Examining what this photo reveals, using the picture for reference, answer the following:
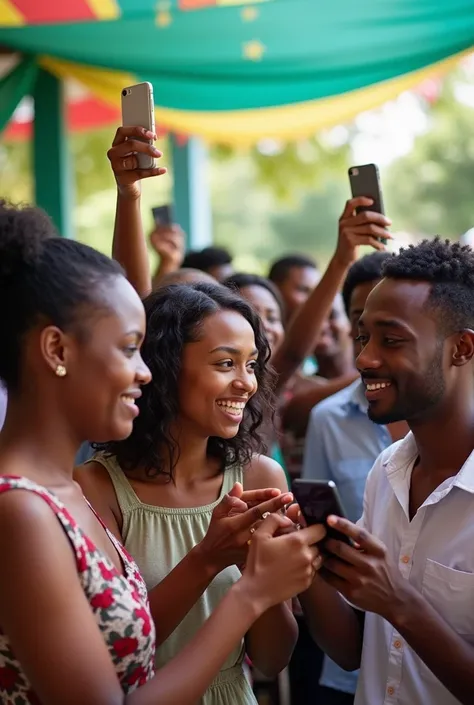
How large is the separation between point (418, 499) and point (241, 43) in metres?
3.51

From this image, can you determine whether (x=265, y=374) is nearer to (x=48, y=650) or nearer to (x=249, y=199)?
(x=48, y=650)

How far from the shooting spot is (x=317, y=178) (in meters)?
11.1

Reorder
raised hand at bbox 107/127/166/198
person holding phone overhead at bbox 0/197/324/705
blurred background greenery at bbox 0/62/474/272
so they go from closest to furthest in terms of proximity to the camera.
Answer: person holding phone overhead at bbox 0/197/324/705, raised hand at bbox 107/127/166/198, blurred background greenery at bbox 0/62/474/272

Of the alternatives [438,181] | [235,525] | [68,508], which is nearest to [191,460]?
[235,525]

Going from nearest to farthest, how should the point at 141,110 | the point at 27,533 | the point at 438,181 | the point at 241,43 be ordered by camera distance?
the point at 27,533
the point at 141,110
the point at 241,43
the point at 438,181

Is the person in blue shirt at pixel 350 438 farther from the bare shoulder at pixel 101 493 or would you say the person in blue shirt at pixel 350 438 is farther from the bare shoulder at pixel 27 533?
the bare shoulder at pixel 27 533

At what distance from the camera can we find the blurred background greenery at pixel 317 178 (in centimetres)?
1110

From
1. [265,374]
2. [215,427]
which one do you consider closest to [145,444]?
[215,427]

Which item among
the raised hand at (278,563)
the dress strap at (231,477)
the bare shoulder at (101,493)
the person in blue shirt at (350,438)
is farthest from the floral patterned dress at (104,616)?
the person in blue shirt at (350,438)

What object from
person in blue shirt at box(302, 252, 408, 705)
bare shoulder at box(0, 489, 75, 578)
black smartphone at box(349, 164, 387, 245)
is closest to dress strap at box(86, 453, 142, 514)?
bare shoulder at box(0, 489, 75, 578)

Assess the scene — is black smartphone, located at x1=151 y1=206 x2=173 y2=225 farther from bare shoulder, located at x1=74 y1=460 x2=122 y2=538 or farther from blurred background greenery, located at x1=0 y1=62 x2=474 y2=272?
bare shoulder, located at x1=74 y1=460 x2=122 y2=538

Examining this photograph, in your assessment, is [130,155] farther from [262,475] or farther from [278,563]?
[278,563]

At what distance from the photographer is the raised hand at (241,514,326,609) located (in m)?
1.87

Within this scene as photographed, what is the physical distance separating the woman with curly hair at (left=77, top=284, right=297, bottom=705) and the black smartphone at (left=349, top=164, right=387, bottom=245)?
0.81m
